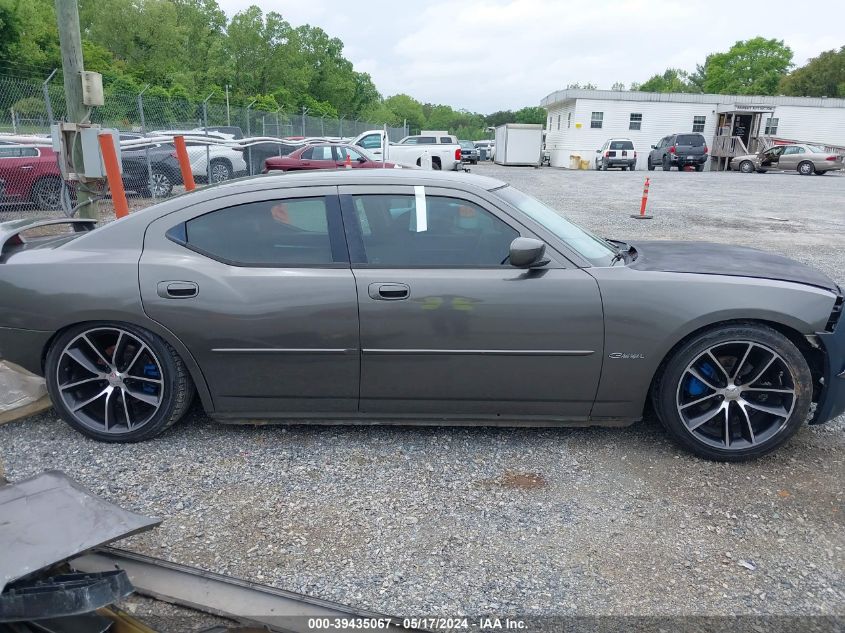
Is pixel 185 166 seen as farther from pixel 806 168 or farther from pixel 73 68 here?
pixel 806 168

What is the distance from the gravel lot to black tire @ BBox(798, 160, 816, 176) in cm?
3195

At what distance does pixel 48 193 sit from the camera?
12.7 m

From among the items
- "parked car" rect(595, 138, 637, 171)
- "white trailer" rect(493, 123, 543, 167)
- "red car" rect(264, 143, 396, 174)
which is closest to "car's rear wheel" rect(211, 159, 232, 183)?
"red car" rect(264, 143, 396, 174)

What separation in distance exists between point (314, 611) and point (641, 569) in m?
1.32

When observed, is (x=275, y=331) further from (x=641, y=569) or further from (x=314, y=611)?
(x=641, y=569)

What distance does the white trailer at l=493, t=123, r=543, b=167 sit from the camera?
38656mm

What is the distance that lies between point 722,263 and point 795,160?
32650 millimetres

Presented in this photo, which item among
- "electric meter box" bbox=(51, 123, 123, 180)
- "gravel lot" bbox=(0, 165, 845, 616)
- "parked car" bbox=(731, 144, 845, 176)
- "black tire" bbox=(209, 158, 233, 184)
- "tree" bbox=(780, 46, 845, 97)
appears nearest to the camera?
"gravel lot" bbox=(0, 165, 845, 616)

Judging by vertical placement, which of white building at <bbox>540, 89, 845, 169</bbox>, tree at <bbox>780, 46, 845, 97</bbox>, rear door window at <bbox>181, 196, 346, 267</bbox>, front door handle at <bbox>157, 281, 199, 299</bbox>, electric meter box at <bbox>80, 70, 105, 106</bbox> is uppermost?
tree at <bbox>780, 46, 845, 97</bbox>

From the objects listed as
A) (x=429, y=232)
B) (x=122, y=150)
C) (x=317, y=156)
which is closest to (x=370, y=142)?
(x=317, y=156)

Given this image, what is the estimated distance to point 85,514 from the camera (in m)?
2.50

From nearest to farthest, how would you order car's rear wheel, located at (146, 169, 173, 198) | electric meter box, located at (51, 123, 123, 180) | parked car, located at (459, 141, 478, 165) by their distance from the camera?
electric meter box, located at (51, 123, 123, 180)
car's rear wheel, located at (146, 169, 173, 198)
parked car, located at (459, 141, 478, 165)

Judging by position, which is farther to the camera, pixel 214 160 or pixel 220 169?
pixel 220 169

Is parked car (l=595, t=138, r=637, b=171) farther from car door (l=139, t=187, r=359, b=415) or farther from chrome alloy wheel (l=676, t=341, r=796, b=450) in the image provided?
car door (l=139, t=187, r=359, b=415)
